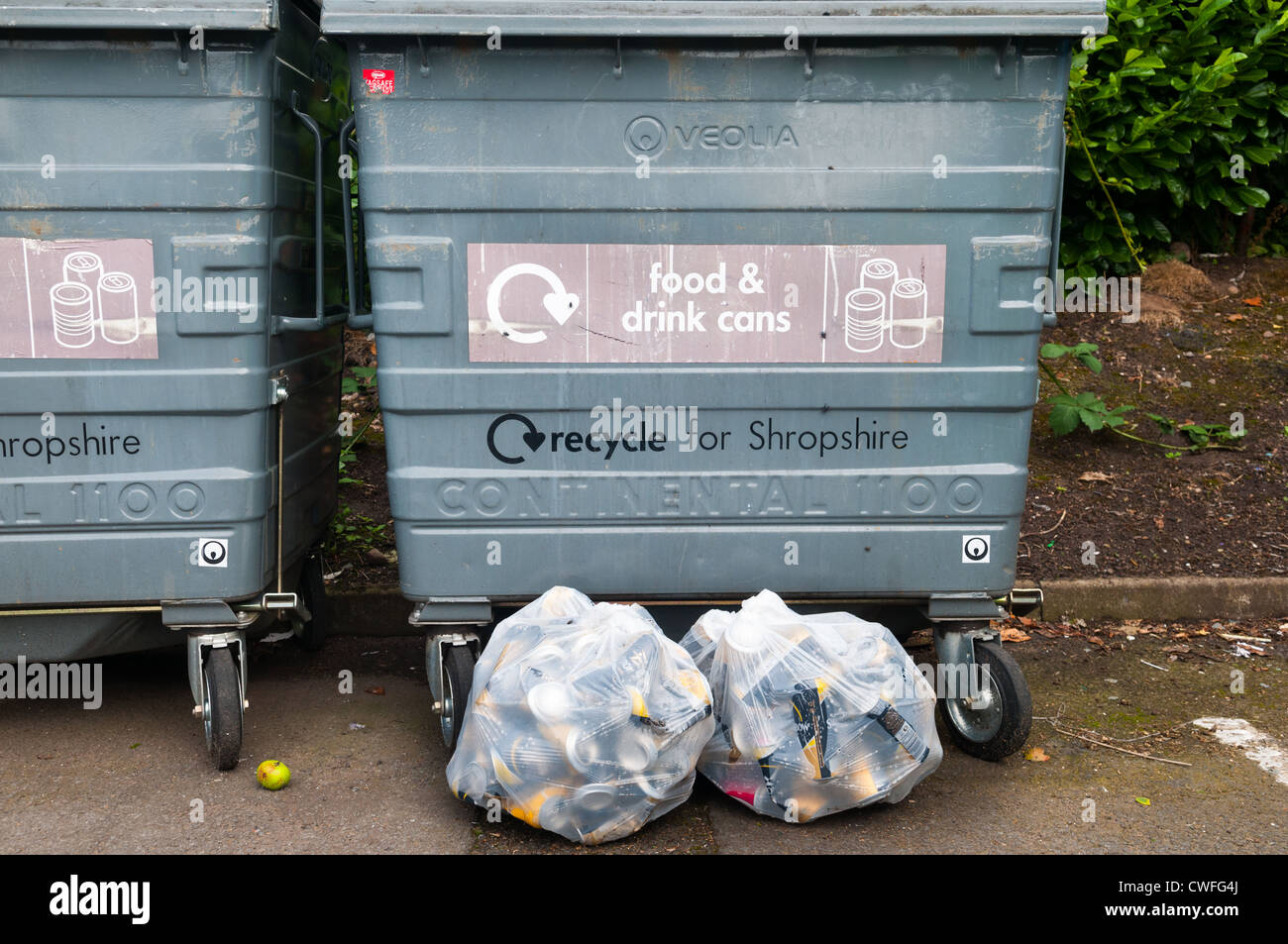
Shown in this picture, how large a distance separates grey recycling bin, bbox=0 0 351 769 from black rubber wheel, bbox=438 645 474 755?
0.49 metres

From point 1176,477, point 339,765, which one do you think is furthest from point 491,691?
point 1176,477

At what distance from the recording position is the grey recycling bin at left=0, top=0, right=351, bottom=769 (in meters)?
2.99

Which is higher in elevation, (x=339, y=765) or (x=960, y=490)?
(x=960, y=490)

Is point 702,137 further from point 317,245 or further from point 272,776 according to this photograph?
point 272,776

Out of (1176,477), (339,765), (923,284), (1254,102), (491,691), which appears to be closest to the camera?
(491,691)

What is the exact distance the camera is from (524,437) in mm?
3127

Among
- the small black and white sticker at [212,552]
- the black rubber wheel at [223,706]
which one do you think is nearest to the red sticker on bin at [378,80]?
the small black and white sticker at [212,552]

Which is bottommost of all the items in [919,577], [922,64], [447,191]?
[919,577]

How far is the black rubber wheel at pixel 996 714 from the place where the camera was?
10.6 ft

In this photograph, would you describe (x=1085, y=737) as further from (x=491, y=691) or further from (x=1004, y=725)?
(x=491, y=691)

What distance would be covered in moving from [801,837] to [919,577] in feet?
2.54

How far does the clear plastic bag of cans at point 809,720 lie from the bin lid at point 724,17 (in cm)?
147

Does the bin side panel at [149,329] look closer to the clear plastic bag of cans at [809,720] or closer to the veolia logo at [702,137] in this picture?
the veolia logo at [702,137]

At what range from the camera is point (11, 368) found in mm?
3068
